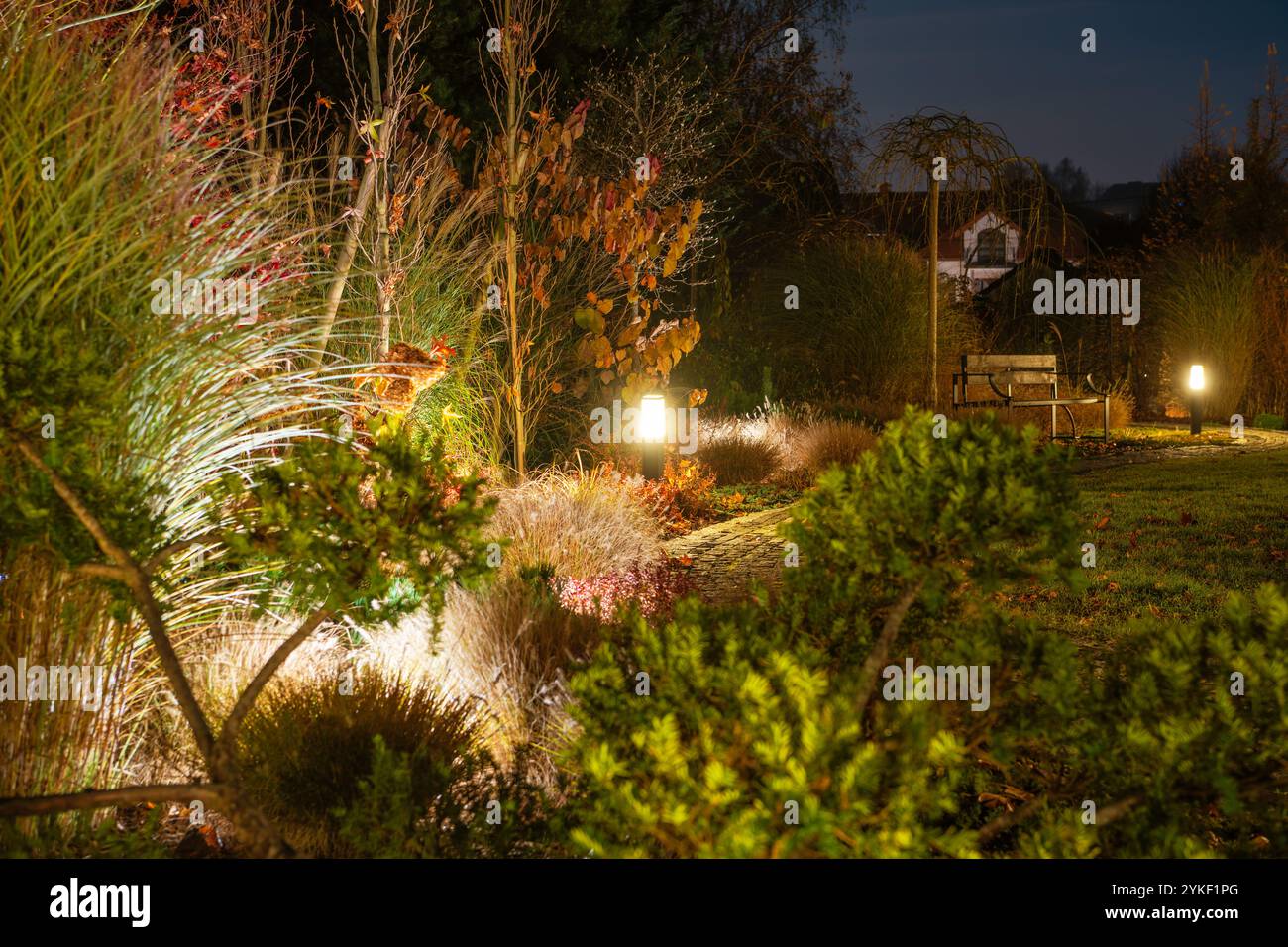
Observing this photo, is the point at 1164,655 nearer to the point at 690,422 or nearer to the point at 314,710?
the point at 314,710

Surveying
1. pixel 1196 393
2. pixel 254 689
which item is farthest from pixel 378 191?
pixel 1196 393

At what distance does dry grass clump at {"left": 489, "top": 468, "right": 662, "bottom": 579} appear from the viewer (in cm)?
547

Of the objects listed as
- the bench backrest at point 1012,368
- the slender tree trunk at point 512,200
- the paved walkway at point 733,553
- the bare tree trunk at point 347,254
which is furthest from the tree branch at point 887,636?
the bench backrest at point 1012,368

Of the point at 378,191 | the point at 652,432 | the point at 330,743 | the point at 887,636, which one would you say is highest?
the point at 378,191

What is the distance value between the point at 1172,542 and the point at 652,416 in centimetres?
358

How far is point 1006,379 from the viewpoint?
12383 mm

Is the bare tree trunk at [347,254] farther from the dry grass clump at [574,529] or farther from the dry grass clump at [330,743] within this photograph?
the dry grass clump at [330,743]

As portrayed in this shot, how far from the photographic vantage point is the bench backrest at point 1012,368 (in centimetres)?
1200

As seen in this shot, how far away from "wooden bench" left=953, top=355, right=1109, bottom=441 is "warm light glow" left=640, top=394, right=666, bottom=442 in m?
4.96

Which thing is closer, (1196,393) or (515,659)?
(515,659)

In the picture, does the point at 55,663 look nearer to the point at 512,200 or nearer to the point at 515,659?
the point at 515,659

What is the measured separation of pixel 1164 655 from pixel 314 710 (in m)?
2.29

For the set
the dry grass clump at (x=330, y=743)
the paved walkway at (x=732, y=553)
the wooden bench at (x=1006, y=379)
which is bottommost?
the dry grass clump at (x=330, y=743)
